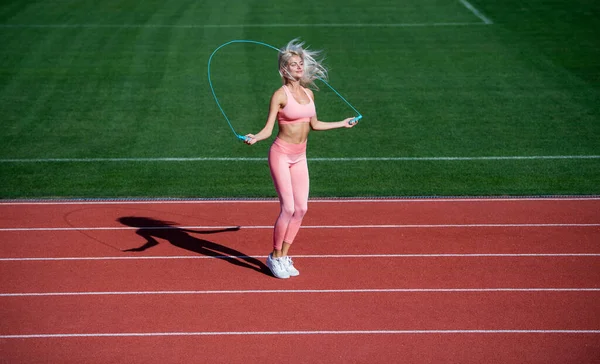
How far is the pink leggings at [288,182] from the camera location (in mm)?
7914

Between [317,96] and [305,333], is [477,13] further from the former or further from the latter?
[305,333]

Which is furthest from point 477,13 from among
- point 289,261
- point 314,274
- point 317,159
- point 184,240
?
point 289,261

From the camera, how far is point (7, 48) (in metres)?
18.9

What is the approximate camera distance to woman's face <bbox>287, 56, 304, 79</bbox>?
7.78 meters

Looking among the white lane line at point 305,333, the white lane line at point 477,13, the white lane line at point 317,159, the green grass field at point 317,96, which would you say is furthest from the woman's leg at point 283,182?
the white lane line at point 477,13

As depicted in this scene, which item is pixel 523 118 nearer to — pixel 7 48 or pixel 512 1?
pixel 512 1

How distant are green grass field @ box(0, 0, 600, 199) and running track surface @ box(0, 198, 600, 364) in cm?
94

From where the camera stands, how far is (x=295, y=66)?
25.6ft

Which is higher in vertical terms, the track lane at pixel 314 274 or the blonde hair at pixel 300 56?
the blonde hair at pixel 300 56

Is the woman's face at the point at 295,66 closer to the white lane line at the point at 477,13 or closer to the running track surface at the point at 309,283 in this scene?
the running track surface at the point at 309,283

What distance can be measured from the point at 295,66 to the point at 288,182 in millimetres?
1164

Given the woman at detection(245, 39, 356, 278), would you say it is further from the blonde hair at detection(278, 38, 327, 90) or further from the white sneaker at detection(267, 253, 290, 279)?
the white sneaker at detection(267, 253, 290, 279)

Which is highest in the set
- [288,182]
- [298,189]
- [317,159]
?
[288,182]

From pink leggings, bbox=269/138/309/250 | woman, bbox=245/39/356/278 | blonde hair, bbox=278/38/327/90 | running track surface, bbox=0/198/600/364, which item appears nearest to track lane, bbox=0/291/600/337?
running track surface, bbox=0/198/600/364
